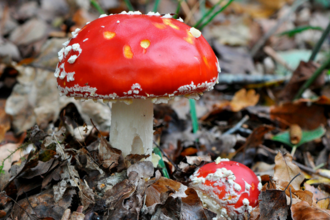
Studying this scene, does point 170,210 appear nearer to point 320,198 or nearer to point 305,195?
point 305,195

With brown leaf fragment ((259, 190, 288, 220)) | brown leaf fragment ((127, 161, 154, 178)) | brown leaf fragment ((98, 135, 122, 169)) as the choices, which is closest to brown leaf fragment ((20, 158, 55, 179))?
brown leaf fragment ((98, 135, 122, 169))

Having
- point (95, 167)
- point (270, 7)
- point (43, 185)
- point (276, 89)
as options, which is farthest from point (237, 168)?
point (270, 7)

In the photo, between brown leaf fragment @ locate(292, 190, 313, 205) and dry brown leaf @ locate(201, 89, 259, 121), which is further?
dry brown leaf @ locate(201, 89, 259, 121)

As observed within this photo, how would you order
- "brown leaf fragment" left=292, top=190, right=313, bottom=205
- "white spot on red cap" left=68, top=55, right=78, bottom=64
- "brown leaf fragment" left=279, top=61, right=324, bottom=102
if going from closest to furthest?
"white spot on red cap" left=68, top=55, right=78, bottom=64
"brown leaf fragment" left=292, top=190, right=313, bottom=205
"brown leaf fragment" left=279, top=61, right=324, bottom=102

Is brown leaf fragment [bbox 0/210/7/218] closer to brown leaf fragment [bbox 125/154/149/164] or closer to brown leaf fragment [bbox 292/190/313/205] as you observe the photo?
brown leaf fragment [bbox 125/154/149/164]

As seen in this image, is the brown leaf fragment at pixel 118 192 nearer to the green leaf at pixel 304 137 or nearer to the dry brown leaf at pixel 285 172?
the dry brown leaf at pixel 285 172

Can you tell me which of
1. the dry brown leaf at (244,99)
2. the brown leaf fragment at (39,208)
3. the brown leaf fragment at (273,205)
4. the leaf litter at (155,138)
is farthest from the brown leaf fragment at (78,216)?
the dry brown leaf at (244,99)

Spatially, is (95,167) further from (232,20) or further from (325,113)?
(232,20)
